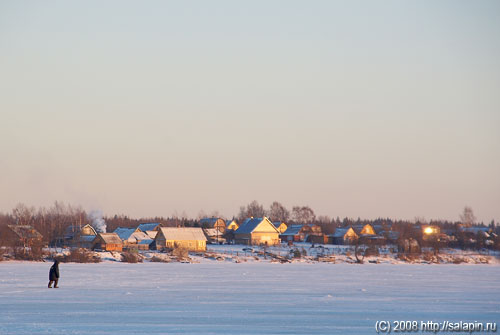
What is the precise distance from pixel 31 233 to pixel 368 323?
6141cm

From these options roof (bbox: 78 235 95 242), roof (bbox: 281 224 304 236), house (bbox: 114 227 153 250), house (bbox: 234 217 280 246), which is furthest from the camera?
roof (bbox: 281 224 304 236)

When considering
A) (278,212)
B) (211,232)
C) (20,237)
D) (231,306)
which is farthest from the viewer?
(278,212)

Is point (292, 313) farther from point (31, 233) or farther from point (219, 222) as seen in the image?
point (219, 222)

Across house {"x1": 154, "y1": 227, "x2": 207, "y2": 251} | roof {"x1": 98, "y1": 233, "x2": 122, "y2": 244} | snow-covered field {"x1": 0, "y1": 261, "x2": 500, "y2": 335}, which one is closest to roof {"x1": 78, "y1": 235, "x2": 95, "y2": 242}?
roof {"x1": 98, "y1": 233, "x2": 122, "y2": 244}

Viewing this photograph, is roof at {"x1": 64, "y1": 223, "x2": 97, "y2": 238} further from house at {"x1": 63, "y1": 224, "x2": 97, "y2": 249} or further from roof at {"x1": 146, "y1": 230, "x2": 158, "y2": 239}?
roof at {"x1": 146, "y1": 230, "x2": 158, "y2": 239}

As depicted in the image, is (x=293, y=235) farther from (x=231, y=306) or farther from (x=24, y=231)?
(x=231, y=306)

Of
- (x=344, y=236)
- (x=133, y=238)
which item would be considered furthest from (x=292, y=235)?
(x=133, y=238)

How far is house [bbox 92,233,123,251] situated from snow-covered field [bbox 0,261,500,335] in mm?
48485

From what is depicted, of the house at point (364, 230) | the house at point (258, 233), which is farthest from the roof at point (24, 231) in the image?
the house at point (364, 230)

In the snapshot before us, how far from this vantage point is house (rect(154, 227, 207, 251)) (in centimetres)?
8294

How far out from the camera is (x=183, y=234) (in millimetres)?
84812

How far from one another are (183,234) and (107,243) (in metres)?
9.38

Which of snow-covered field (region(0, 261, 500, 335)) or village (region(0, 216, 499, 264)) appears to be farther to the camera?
village (region(0, 216, 499, 264))

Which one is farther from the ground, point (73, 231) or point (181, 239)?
point (73, 231)
